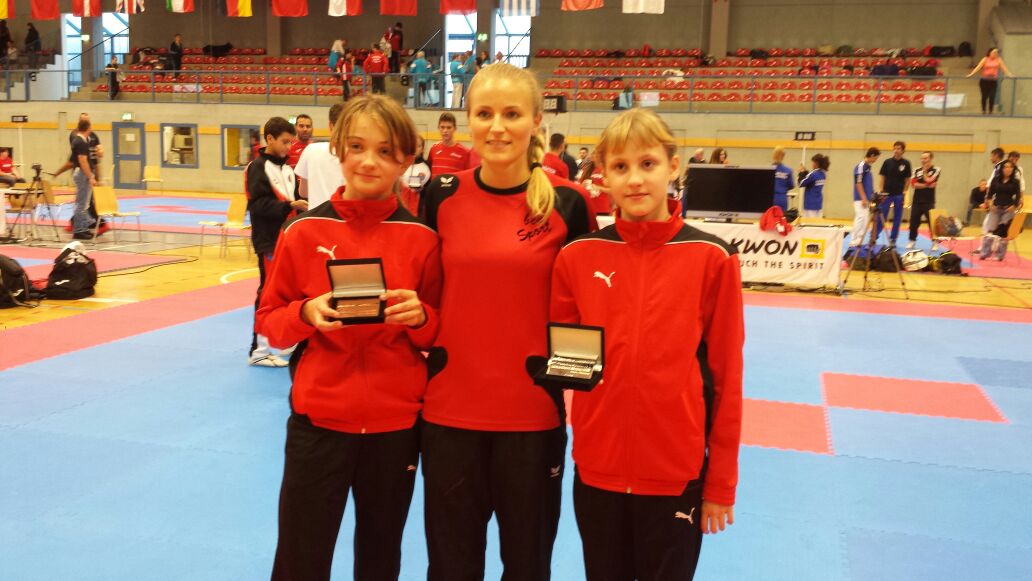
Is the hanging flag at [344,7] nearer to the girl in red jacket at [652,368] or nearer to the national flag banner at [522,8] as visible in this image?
the national flag banner at [522,8]

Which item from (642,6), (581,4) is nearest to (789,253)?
(642,6)

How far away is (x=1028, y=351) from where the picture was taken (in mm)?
9023

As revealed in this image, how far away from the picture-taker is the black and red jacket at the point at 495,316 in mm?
2672

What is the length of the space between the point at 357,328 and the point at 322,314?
0.69 feet

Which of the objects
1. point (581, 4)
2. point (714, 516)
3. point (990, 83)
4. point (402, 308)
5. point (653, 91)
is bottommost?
point (714, 516)

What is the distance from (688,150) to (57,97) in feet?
78.3

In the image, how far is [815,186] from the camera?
16750mm

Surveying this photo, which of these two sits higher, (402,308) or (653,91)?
(653,91)

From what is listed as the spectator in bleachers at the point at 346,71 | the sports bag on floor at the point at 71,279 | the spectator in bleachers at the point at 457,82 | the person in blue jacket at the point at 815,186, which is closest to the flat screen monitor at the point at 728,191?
the person in blue jacket at the point at 815,186

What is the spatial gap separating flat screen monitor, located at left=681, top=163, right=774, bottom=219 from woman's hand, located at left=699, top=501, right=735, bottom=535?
1058 cm

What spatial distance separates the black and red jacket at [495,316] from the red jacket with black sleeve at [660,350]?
99 millimetres

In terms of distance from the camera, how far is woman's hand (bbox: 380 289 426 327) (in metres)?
2.50

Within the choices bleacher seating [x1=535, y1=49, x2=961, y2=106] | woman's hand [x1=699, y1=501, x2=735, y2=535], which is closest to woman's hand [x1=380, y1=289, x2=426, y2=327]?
woman's hand [x1=699, y1=501, x2=735, y2=535]

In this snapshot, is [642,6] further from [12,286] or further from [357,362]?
[357,362]
